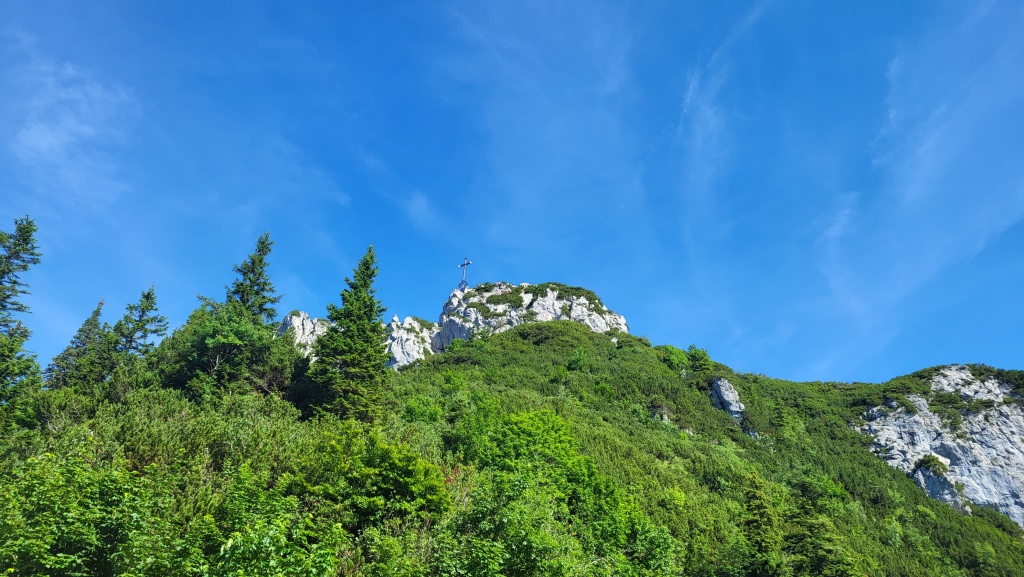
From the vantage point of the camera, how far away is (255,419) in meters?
30.7

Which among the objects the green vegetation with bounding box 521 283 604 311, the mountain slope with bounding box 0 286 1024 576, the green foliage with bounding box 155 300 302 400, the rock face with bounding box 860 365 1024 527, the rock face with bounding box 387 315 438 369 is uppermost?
the green vegetation with bounding box 521 283 604 311

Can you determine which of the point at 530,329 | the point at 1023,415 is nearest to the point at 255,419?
the point at 530,329

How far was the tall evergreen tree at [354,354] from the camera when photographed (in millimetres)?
36906

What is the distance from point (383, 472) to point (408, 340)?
9400cm

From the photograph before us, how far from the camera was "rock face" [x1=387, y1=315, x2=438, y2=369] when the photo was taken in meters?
112

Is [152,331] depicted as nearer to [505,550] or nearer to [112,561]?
[112,561]

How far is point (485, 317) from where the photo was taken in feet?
394

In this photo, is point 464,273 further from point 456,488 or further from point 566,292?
point 456,488

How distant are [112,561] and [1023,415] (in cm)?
11816

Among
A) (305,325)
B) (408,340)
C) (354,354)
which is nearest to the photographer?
(354,354)

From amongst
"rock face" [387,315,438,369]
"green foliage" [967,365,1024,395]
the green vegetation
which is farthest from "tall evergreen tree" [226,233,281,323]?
"green foliage" [967,365,1024,395]

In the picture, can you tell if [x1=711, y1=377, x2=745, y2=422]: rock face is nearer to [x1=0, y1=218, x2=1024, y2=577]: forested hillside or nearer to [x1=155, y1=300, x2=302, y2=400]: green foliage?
[x1=0, y1=218, x2=1024, y2=577]: forested hillside

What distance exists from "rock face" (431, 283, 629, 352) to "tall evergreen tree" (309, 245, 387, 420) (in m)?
70.2

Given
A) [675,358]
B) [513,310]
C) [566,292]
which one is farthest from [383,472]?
[566,292]
